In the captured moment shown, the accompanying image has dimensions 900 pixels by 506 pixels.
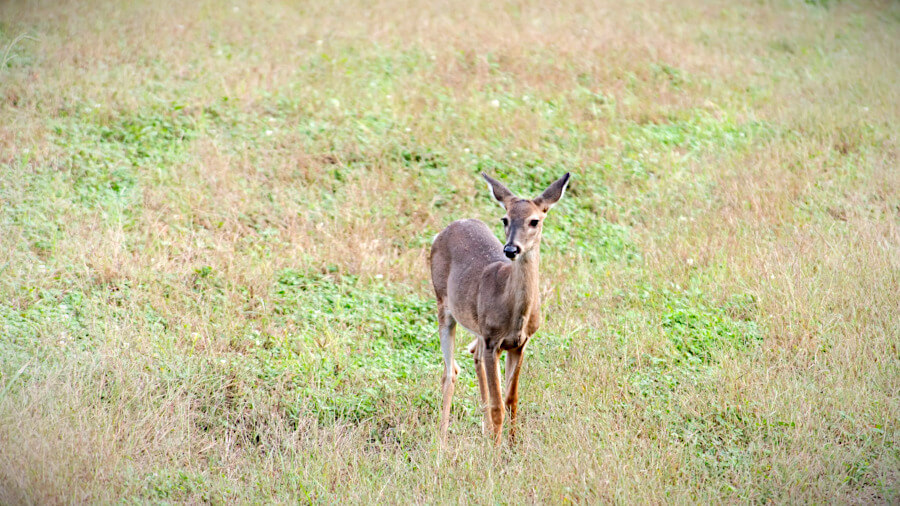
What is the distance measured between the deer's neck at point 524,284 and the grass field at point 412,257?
900 mm

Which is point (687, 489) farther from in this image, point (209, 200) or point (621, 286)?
point (209, 200)

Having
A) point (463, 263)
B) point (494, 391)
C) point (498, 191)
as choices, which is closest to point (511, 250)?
point (498, 191)

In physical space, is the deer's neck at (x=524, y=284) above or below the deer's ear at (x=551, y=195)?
below

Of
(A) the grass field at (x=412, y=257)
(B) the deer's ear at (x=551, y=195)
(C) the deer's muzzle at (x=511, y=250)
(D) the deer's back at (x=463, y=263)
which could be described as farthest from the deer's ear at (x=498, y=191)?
(A) the grass field at (x=412, y=257)

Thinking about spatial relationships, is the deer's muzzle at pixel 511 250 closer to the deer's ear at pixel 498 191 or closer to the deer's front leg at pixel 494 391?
the deer's ear at pixel 498 191

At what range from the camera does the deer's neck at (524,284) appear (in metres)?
5.86

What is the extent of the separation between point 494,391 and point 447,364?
754mm

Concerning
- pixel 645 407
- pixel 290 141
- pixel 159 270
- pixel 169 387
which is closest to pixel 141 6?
pixel 290 141

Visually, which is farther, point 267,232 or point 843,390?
point 267,232

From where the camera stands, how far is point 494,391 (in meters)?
5.93

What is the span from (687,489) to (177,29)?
1177 cm

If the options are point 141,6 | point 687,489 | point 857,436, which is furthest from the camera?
point 141,6

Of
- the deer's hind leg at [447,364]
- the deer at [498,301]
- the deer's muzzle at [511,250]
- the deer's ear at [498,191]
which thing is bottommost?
the deer's hind leg at [447,364]

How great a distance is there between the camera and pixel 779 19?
1761 cm
